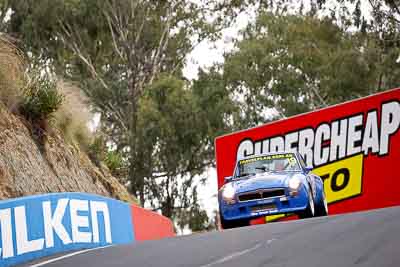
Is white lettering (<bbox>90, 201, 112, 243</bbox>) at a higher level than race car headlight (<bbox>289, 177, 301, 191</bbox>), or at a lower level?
lower

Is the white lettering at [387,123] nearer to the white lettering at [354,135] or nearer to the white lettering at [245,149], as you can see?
the white lettering at [354,135]

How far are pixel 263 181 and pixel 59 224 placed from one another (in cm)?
449

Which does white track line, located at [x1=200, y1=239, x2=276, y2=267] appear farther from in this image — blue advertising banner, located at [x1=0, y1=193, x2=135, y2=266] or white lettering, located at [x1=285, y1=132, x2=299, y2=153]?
white lettering, located at [x1=285, y1=132, x2=299, y2=153]

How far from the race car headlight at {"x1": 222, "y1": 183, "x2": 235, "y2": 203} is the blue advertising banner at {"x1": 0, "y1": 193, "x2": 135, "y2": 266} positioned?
1.81 metres

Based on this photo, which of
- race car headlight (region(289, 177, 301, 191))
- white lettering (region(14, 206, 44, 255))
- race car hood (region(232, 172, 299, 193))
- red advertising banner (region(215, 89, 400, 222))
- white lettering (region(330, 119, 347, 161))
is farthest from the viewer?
white lettering (region(330, 119, 347, 161))

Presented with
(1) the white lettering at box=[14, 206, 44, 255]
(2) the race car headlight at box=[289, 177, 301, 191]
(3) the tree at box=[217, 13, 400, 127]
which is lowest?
(1) the white lettering at box=[14, 206, 44, 255]

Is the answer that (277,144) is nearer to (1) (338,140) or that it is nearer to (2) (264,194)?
(1) (338,140)

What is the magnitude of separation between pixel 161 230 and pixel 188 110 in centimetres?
2656

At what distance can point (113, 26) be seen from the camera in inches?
1897

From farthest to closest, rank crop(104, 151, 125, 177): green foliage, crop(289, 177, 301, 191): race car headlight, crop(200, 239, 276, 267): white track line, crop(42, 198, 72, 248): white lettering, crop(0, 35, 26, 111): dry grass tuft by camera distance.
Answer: crop(104, 151, 125, 177): green foliage < crop(0, 35, 26, 111): dry grass tuft < crop(289, 177, 301, 191): race car headlight < crop(42, 198, 72, 248): white lettering < crop(200, 239, 276, 267): white track line

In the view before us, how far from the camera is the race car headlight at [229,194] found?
670 inches

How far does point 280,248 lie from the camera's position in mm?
10398

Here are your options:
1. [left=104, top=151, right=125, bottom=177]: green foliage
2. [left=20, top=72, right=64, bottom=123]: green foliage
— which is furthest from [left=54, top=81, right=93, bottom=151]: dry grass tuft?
[left=104, top=151, right=125, bottom=177]: green foliage

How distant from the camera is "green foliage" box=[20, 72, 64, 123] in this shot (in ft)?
71.8
